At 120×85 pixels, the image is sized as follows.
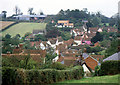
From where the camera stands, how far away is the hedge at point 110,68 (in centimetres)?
1374

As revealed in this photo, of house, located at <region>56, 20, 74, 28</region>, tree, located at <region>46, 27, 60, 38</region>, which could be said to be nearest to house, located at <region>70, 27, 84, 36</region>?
house, located at <region>56, 20, 74, 28</region>

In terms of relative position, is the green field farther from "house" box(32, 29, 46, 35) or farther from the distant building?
the distant building

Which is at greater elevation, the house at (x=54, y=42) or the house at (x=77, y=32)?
the house at (x=77, y=32)

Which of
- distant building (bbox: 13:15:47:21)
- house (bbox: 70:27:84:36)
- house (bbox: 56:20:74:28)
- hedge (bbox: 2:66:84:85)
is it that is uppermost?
distant building (bbox: 13:15:47:21)

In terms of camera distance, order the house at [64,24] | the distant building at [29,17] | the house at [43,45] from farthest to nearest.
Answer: the distant building at [29,17] → the house at [64,24] → the house at [43,45]

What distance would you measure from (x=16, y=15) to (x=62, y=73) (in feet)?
Answer: 271

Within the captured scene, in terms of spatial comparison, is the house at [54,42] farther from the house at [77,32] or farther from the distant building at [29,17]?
the distant building at [29,17]

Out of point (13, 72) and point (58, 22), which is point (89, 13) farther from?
point (13, 72)

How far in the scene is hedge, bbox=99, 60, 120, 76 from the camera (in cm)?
1374

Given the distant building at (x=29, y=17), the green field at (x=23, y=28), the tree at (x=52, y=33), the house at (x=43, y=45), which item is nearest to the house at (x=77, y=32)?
the tree at (x=52, y=33)

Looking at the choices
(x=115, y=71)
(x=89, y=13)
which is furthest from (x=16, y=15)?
(x=115, y=71)

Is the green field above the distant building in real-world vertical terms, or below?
below

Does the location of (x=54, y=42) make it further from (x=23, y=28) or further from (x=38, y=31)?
(x=23, y=28)

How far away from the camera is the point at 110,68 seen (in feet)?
46.4
